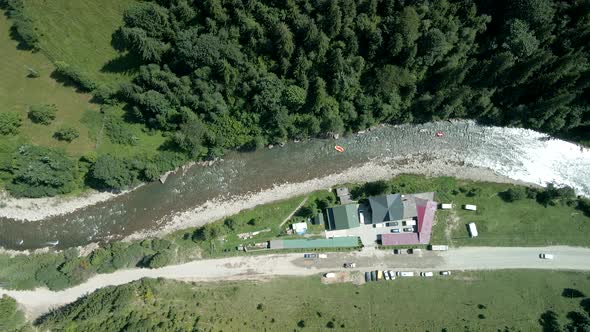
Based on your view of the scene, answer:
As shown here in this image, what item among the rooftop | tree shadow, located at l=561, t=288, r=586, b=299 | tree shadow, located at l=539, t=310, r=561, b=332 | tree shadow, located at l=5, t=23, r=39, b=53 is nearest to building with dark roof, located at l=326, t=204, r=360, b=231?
the rooftop

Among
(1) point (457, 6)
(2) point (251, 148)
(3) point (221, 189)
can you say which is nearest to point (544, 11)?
(1) point (457, 6)

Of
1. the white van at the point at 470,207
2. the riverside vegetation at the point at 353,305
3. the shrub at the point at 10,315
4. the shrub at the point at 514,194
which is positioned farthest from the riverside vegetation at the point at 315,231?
the riverside vegetation at the point at 353,305

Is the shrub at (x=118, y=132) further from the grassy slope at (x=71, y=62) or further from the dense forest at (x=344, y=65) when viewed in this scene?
the dense forest at (x=344, y=65)

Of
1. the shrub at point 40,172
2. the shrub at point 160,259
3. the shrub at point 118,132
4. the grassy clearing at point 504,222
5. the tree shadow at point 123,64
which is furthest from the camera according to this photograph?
the tree shadow at point 123,64

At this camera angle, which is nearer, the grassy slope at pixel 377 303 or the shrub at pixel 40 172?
the grassy slope at pixel 377 303

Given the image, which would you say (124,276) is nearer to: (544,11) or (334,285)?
(334,285)

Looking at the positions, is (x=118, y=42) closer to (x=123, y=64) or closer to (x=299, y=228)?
(x=123, y=64)
